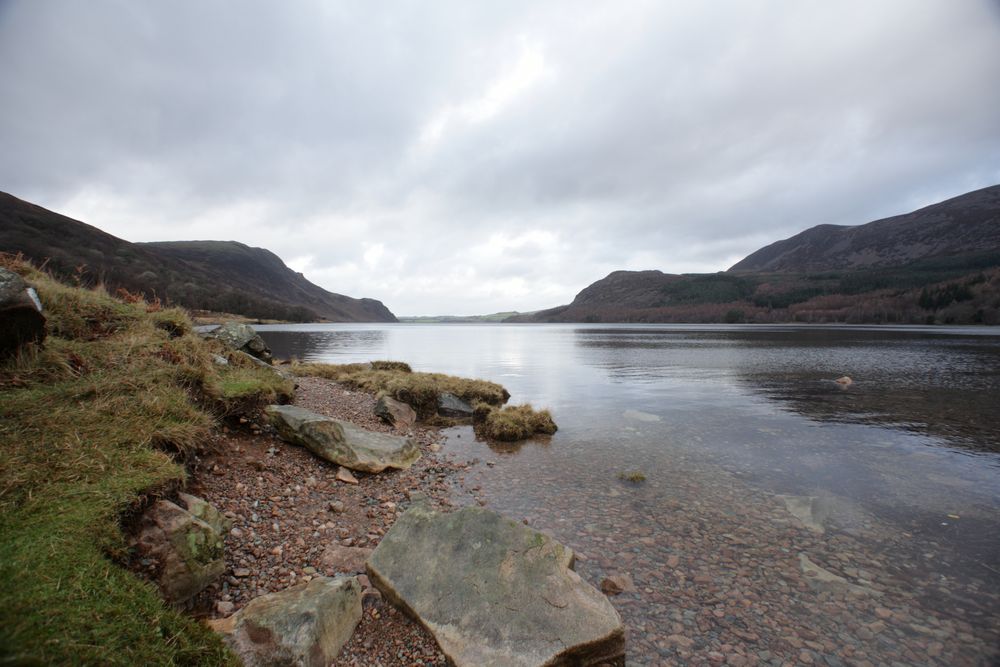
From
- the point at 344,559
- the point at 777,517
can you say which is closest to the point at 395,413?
the point at 344,559

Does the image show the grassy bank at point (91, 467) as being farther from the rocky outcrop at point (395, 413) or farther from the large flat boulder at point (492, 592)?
the rocky outcrop at point (395, 413)

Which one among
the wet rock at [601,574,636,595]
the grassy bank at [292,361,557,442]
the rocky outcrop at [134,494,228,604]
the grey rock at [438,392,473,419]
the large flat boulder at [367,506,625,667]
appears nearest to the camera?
the rocky outcrop at [134,494,228,604]

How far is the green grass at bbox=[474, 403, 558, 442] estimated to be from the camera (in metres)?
15.6

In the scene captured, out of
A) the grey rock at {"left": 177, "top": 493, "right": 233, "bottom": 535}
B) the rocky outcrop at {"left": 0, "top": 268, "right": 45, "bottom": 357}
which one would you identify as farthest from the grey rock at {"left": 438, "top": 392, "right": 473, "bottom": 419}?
the rocky outcrop at {"left": 0, "top": 268, "right": 45, "bottom": 357}

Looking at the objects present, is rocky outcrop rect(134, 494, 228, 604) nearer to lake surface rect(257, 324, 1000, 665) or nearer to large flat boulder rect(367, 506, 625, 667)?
large flat boulder rect(367, 506, 625, 667)

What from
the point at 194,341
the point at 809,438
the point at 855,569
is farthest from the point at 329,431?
the point at 809,438

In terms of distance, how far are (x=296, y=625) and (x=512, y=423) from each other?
11809mm

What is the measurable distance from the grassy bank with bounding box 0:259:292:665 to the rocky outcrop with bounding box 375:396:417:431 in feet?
19.8

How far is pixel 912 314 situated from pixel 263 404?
209 meters

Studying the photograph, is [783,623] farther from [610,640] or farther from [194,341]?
[194,341]

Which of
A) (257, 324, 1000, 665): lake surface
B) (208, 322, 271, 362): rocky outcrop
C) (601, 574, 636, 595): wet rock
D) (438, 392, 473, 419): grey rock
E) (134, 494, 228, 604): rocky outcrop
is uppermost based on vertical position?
(208, 322, 271, 362): rocky outcrop

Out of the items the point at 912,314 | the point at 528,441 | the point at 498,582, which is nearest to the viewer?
the point at 498,582

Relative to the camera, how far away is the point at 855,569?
23.7ft

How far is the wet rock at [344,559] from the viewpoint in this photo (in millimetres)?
6238
